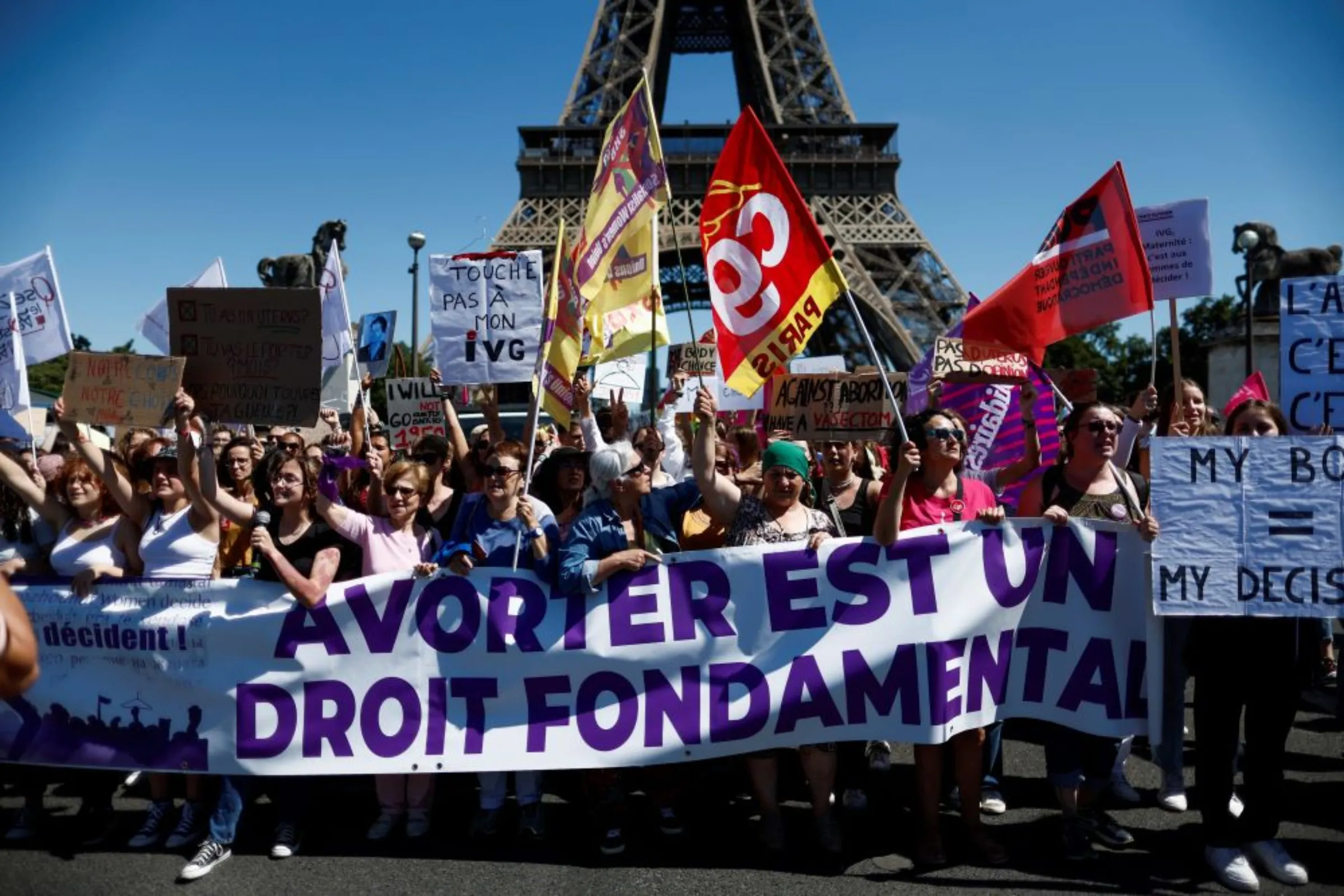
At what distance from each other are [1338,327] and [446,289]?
5.88 m

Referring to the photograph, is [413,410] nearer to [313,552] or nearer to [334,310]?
[334,310]

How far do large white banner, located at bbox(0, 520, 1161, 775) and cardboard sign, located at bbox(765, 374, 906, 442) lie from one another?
1.61m

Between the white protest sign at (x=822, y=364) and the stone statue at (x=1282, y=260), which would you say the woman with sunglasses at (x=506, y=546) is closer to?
the white protest sign at (x=822, y=364)

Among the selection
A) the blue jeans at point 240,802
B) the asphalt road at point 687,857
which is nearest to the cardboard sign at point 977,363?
the asphalt road at point 687,857

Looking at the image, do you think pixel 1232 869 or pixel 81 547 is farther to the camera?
pixel 81 547

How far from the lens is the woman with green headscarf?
4.38m

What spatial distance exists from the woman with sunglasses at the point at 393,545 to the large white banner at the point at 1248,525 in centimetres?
322

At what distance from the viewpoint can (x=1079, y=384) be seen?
22.0 ft

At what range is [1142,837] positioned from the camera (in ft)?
14.9

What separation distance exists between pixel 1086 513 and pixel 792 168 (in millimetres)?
38906

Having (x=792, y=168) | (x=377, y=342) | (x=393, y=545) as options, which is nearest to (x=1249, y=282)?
(x=377, y=342)

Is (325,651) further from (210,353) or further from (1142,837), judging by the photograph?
(1142,837)

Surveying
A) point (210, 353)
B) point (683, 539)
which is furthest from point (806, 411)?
point (210, 353)

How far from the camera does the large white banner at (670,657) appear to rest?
4.40 metres
